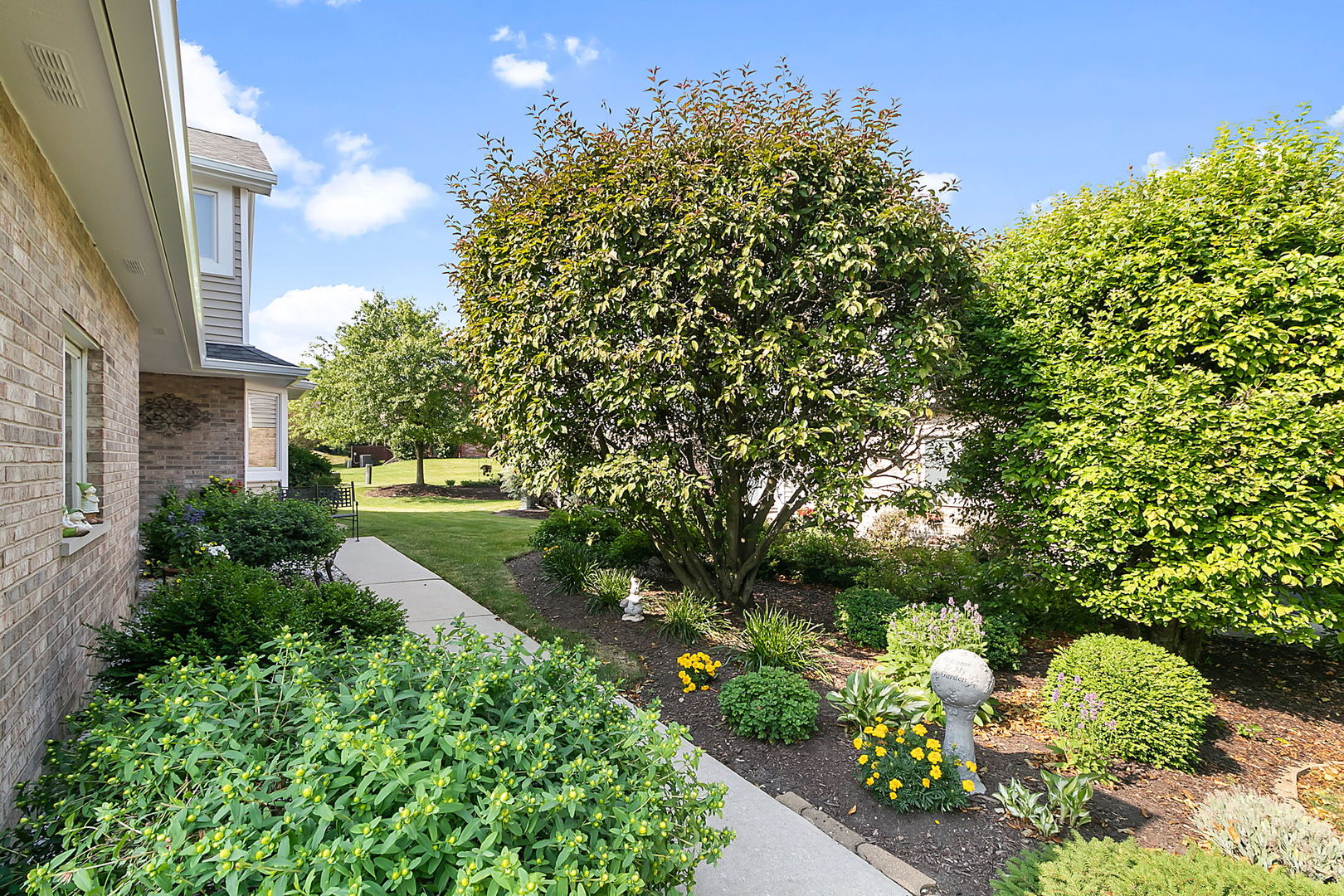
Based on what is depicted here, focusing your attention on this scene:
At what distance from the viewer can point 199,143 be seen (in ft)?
36.4

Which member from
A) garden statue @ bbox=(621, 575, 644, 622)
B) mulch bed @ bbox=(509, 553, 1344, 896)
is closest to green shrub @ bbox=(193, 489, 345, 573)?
mulch bed @ bbox=(509, 553, 1344, 896)

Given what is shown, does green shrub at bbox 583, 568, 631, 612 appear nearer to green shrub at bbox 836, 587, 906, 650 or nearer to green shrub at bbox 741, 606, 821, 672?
green shrub at bbox 741, 606, 821, 672

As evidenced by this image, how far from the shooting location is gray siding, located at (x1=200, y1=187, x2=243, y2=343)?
1034cm

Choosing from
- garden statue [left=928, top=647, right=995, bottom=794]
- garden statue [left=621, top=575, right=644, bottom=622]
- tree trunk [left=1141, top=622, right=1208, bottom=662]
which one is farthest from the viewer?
garden statue [left=621, top=575, right=644, bottom=622]

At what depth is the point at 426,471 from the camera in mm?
31828

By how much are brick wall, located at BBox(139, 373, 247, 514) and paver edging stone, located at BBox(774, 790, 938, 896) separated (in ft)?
34.0

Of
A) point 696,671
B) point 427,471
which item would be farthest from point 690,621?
point 427,471

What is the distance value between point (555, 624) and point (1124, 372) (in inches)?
229

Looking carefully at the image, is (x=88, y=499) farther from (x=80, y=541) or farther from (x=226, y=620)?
(x=226, y=620)

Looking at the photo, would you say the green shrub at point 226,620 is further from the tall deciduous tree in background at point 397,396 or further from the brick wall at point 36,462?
the tall deciduous tree in background at point 397,396

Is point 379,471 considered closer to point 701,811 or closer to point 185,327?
point 185,327

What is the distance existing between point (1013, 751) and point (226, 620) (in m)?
4.88

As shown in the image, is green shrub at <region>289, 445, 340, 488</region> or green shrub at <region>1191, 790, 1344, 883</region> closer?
green shrub at <region>1191, 790, 1344, 883</region>

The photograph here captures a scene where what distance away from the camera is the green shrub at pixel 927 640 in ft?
16.3
